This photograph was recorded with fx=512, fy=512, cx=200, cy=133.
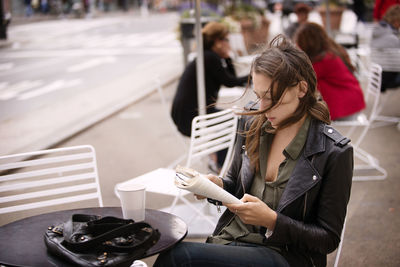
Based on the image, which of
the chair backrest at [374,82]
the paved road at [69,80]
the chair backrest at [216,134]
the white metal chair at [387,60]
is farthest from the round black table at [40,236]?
the white metal chair at [387,60]

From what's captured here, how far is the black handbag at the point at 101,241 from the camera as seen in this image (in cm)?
181

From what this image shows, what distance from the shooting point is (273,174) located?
2.30 metres

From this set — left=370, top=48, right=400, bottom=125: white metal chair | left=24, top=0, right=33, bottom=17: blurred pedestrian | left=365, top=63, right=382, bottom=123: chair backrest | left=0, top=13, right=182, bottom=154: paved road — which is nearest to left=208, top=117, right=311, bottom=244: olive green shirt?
left=0, top=13, right=182, bottom=154: paved road

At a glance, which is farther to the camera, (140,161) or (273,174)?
(140,161)

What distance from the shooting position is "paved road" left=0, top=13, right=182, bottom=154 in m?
7.63

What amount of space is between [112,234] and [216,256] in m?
0.42

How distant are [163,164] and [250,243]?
3.75 meters

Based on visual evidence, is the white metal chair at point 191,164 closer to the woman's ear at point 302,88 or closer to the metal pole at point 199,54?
the metal pole at point 199,54

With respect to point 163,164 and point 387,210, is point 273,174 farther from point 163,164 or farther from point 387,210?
point 163,164

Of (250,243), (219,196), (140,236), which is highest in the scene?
(219,196)

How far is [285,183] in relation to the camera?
221 centimetres

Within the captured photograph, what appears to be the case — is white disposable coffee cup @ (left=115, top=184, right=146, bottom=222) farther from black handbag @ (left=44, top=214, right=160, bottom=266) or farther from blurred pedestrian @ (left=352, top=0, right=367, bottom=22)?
blurred pedestrian @ (left=352, top=0, right=367, bottom=22)

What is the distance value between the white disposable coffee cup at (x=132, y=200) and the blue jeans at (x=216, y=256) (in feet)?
0.70

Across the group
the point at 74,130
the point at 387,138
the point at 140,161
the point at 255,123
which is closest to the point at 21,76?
the point at 74,130
